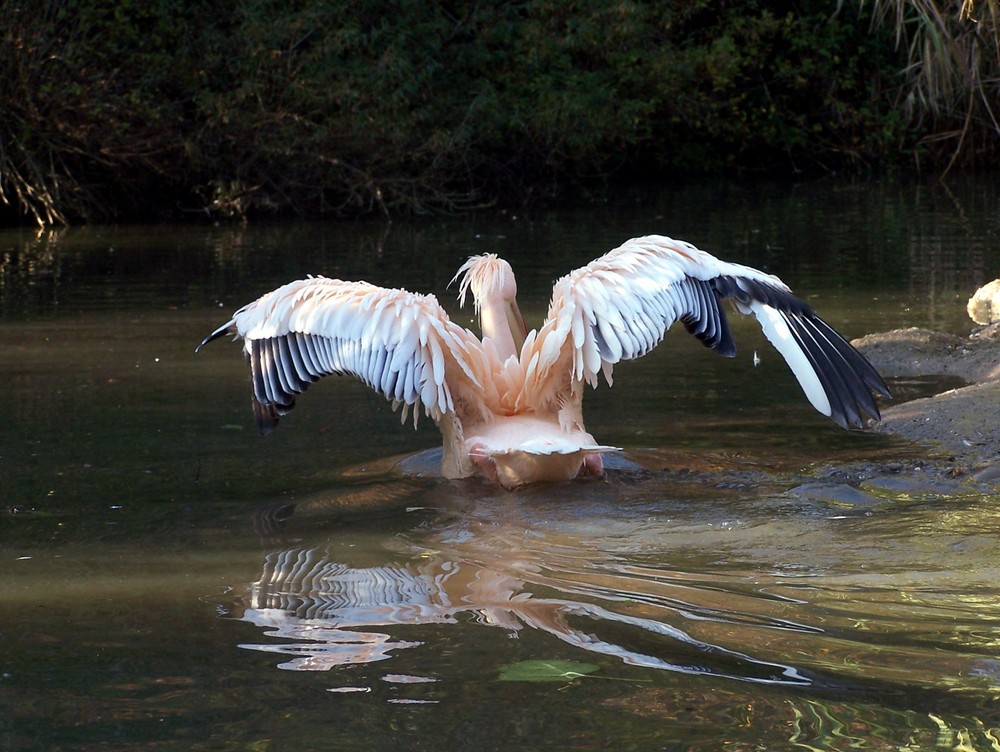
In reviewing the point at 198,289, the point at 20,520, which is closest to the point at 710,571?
the point at 20,520

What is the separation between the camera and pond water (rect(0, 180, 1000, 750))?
3.30m

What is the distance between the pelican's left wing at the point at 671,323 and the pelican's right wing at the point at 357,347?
0.36 meters

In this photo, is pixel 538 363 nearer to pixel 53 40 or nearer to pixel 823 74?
pixel 53 40

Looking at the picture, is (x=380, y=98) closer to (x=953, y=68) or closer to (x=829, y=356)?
(x=953, y=68)

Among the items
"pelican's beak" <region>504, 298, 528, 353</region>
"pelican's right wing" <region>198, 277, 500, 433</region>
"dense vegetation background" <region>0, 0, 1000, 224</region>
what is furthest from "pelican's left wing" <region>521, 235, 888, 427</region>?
"dense vegetation background" <region>0, 0, 1000, 224</region>

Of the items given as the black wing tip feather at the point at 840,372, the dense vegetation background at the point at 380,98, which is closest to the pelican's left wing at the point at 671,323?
the black wing tip feather at the point at 840,372

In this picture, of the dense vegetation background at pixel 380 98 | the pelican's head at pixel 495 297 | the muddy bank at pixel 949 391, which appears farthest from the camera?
the dense vegetation background at pixel 380 98

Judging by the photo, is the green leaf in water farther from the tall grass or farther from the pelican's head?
the tall grass

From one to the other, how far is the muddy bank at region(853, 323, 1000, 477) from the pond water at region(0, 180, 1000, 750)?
0.61 feet

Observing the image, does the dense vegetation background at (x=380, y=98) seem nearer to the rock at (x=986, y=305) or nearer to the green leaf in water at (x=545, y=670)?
the rock at (x=986, y=305)

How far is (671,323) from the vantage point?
5488mm

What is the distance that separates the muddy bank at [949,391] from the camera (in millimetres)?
5994

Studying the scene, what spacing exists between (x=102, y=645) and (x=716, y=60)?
20.1m

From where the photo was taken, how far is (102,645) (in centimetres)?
387
